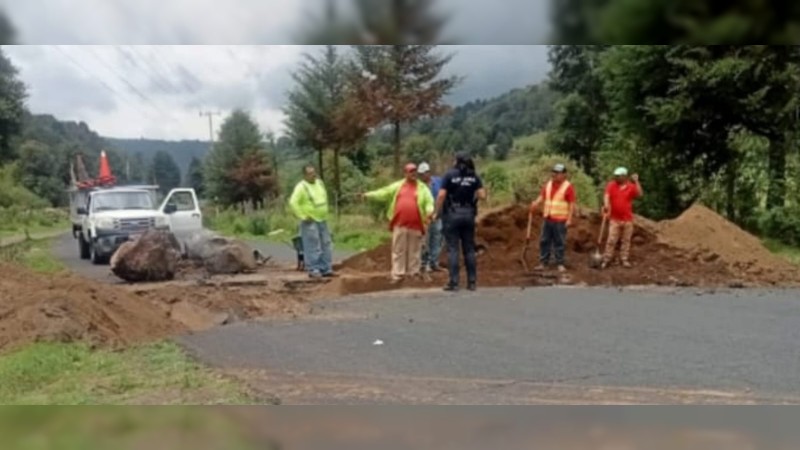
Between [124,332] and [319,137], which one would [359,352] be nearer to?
[319,137]

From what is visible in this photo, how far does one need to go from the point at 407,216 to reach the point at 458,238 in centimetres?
47

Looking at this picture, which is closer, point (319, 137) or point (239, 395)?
point (239, 395)

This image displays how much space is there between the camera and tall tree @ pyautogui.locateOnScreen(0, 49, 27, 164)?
11.1ft

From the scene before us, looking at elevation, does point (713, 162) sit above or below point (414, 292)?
above

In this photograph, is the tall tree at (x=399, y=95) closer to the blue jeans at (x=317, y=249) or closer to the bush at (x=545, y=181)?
the bush at (x=545, y=181)

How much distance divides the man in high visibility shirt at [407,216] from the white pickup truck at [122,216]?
3.98ft

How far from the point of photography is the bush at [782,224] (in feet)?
24.6

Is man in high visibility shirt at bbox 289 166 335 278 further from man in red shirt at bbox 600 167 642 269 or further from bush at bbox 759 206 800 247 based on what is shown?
bush at bbox 759 206 800 247

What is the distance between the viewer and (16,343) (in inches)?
209

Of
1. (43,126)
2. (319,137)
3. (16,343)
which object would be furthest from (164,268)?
(43,126)

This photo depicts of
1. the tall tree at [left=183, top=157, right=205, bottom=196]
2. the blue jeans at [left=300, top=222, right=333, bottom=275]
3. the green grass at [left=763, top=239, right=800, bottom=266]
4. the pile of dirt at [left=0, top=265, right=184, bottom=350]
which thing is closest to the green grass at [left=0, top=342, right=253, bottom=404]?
the pile of dirt at [left=0, top=265, right=184, bottom=350]

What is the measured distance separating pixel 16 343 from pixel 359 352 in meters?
1.81

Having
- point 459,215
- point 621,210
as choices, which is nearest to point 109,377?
point 459,215

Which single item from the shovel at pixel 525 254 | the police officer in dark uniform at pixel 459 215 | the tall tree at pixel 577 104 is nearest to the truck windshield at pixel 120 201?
the police officer in dark uniform at pixel 459 215
